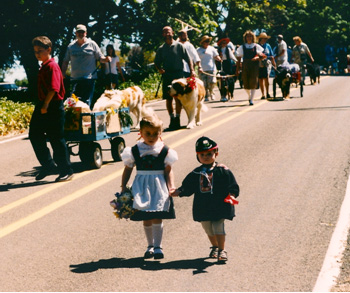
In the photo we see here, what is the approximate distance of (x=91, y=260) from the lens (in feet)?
20.5

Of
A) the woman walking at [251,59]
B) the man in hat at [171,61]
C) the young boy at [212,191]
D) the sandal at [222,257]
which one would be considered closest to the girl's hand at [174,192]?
the young boy at [212,191]

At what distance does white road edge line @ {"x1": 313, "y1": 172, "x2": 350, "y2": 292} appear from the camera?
552 cm

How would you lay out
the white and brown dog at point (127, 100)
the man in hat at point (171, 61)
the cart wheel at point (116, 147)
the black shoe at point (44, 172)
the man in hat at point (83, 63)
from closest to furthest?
the black shoe at point (44, 172)
the white and brown dog at point (127, 100)
the cart wheel at point (116, 147)
the man in hat at point (83, 63)
the man in hat at point (171, 61)

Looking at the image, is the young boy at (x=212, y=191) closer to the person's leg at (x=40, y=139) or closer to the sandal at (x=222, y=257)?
the sandal at (x=222, y=257)

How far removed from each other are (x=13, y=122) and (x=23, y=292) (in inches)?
457

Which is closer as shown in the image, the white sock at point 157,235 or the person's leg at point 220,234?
the person's leg at point 220,234

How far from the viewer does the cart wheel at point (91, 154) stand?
10.8m

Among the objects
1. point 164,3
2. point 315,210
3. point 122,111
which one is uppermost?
point 164,3

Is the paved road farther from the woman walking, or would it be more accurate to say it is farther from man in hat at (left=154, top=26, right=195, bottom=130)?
the woman walking

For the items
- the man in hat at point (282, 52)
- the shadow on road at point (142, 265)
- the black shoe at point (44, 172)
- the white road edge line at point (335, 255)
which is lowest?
the white road edge line at point (335, 255)

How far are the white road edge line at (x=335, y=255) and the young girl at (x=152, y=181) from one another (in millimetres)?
1427

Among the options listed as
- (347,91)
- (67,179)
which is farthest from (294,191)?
(347,91)

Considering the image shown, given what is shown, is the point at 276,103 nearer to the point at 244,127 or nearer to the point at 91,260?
the point at 244,127

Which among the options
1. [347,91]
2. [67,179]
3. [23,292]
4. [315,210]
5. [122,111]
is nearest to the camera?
[23,292]
